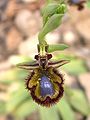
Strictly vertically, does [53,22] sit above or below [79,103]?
above

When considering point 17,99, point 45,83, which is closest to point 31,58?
point 17,99

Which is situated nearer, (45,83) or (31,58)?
(45,83)

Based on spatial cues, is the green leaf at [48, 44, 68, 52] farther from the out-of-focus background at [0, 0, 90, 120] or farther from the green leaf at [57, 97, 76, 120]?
the green leaf at [57, 97, 76, 120]

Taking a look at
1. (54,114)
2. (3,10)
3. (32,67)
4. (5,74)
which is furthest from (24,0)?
(32,67)

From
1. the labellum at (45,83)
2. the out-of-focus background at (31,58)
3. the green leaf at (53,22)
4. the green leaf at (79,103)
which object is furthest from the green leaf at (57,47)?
the green leaf at (79,103)

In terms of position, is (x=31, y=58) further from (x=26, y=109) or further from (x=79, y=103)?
(x=79, y=103)

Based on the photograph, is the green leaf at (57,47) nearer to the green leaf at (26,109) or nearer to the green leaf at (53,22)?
the green leaf at (53,22)

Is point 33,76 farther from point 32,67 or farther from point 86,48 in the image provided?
point 86,48

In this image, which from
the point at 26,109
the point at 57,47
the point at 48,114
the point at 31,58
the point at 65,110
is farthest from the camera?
the point at 31,58
